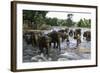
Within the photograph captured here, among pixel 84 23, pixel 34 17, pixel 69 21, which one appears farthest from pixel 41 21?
pixel 84 23

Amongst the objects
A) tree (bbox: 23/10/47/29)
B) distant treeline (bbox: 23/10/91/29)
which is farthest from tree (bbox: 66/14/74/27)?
tree (bbox: 23/10/47/29)

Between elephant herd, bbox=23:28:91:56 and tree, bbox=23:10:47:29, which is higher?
tree, bbox=23:10:47:29

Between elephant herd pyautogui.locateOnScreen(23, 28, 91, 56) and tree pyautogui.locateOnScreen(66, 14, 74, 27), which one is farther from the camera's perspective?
tree pyautogui.locateOnScreen(66, 14, 74, 27)

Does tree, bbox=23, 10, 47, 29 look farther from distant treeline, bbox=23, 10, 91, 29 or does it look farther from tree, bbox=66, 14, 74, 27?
tree, bbox=66, 14, 74, 27

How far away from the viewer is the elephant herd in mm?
1885

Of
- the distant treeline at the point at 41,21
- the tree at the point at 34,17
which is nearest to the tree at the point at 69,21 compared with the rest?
the distant treeline at the point at 41,21

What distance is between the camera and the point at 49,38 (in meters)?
1.95

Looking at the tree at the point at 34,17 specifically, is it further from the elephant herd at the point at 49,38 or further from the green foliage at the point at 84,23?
the green foliage at the point at 84,23

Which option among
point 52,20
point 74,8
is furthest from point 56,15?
point 74,8

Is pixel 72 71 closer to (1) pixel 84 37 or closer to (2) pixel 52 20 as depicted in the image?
(1) pixel 84 37

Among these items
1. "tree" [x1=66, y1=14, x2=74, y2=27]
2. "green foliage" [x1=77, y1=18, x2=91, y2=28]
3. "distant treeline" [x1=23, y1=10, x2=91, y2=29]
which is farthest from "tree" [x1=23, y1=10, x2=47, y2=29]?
"green foliage" [x1=77, y1=18, x2=91, y2=28]

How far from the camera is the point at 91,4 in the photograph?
213 cm

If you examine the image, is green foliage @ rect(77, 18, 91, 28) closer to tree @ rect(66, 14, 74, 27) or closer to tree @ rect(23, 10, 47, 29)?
tree @ rect(66, 14, 74, 27)

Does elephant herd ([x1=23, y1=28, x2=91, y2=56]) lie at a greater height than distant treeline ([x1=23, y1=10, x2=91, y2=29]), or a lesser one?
lesser
